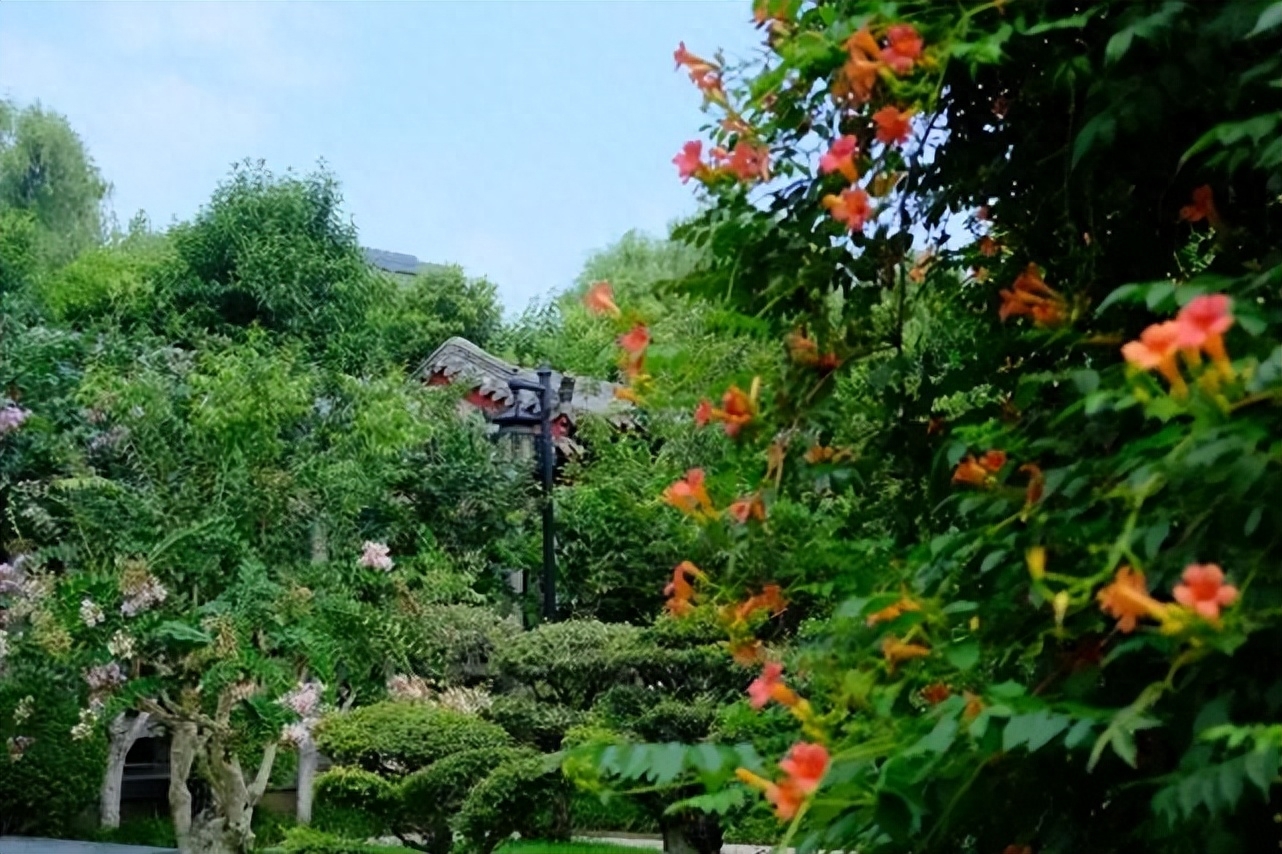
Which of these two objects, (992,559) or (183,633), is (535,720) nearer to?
(183,633)

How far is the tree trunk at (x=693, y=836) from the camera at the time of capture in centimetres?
→ 645

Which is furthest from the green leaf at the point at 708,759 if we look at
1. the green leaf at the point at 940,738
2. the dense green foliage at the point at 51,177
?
the dense green foliage at the point at 51,177

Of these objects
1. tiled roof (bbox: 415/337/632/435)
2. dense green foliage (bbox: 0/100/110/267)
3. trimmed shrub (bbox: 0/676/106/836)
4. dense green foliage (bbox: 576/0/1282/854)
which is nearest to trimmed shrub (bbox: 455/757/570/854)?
dense green foliage (bbox: 576/0/1282/854)

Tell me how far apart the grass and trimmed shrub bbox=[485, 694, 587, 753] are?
5.17ft

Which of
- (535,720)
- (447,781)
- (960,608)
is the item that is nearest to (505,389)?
(535,720)

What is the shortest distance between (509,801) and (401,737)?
73 cm

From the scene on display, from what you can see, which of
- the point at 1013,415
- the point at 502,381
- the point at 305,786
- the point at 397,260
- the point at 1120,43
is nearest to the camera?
the point at 1120,43

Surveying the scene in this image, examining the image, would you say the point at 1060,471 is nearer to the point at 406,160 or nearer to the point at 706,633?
the point at 706,633

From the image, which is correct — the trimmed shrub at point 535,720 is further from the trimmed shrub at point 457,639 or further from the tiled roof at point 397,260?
the tiled roof at point 397,260

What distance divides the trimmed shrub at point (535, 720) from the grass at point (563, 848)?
1.58m

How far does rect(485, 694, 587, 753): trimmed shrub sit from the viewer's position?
665 centimetres

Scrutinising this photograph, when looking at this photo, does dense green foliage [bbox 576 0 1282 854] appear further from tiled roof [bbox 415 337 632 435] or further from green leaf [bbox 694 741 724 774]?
tiled roof [bbox 415 337 632 435]

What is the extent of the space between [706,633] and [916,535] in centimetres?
436

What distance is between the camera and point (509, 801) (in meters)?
5.73
